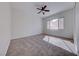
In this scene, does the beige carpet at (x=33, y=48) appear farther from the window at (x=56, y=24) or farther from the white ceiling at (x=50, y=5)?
the white ceiling at (x=50, y=5)

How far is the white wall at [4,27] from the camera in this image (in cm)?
173

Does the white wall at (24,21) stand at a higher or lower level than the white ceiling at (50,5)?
lower

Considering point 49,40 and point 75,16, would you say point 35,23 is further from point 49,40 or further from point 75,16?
point 75,16

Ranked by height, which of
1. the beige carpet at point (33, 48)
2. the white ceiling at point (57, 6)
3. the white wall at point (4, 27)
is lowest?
the beige carpet at point (33, 48)

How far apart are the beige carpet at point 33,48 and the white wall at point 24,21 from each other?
0.41 ft

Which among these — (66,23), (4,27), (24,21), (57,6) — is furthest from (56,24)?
(4,27)

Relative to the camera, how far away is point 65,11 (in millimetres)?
1811

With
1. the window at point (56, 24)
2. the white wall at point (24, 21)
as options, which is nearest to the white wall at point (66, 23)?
the window at point (56, 24)

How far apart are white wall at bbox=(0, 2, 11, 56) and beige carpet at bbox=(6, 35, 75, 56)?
0.40 ft

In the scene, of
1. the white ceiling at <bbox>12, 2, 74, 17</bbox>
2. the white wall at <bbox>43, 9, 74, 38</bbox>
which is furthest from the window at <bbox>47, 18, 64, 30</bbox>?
the white ceiling at <bbox>12, 2, 74, 17</bbox>

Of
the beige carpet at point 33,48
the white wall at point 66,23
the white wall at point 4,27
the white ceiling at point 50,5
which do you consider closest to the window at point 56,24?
the white wall at point 66,23

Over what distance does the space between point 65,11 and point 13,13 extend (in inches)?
42.2

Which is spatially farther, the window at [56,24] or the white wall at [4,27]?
the window at [56,24]

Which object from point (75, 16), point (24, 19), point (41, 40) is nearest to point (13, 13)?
point (24, 19)
